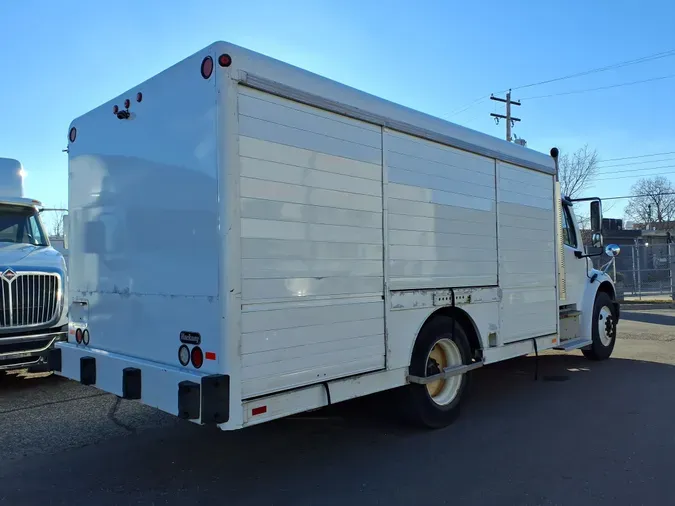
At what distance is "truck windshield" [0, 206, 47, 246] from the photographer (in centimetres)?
809

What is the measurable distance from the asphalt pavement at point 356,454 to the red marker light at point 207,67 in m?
2.91

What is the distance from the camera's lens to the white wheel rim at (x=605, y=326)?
8.70 meters

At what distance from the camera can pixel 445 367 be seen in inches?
218

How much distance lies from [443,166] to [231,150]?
2.45 meters

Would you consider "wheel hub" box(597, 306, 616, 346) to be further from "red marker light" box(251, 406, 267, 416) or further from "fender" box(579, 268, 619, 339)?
"red marker light" box(251, 406, 267, 416)

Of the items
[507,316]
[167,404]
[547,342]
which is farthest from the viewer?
[547,342]

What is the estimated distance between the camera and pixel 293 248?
3.93 m

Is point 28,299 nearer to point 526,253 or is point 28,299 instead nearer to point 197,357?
point 197,357

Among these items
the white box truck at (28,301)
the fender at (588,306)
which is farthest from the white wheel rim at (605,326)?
the white box truck at (28,301)

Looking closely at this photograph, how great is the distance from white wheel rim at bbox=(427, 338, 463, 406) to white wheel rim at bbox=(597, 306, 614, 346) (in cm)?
414

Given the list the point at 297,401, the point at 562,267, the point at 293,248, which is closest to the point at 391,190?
the point at 293,248

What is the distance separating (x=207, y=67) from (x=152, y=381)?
7.27 feet

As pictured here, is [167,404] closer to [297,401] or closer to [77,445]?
[297,401]

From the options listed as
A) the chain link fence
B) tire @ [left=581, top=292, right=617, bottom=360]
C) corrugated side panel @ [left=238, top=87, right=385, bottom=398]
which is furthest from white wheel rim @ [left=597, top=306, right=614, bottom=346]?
the chain link fence
